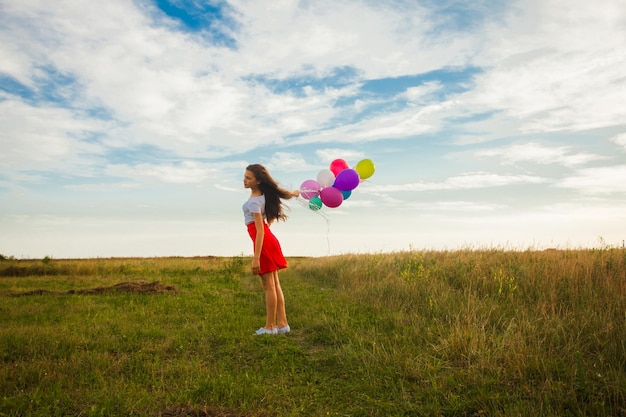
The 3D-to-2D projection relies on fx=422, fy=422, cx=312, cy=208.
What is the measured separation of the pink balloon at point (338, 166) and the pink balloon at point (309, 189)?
28.7 inches

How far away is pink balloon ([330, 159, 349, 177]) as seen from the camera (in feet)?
29.9

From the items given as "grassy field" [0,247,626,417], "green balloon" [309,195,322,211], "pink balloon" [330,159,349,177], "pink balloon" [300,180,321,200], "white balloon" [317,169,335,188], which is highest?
"pink balloon" [330,159,349,177]

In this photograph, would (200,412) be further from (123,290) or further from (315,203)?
(123,290)

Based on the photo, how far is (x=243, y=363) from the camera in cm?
569

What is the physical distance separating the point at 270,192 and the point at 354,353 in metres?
2.96

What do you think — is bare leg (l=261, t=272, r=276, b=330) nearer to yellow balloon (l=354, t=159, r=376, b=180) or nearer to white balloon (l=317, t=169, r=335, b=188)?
white balloon (l=317, t=169, r=335, b=188)

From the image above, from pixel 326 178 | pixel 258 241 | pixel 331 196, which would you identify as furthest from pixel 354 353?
pixel 326 178

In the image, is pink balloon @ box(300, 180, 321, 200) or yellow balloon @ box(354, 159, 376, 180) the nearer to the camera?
pink balloon @ box(300, 180, 321, 200)

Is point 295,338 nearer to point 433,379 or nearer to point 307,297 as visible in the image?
point 433,379

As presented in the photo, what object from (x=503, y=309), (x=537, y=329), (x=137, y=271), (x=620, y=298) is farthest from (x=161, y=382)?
(x=137, y=271)

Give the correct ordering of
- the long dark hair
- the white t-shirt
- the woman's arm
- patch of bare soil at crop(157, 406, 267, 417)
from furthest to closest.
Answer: the long dark hair, the white t-shirt, the woman's arm, patch of bare soil at crop(157, 406, 267, 417)

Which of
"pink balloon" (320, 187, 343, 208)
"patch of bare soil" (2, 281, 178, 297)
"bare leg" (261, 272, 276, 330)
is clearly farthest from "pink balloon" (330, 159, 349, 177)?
"patch of bare soil" (2, 281, 178, 297)

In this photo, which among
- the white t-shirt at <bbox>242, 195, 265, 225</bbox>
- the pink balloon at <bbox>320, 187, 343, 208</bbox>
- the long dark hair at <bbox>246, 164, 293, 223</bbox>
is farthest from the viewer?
the pink balloon at <bbox>320, 187, 343, 208</bbox>

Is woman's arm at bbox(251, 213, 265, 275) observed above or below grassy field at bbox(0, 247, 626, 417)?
above
